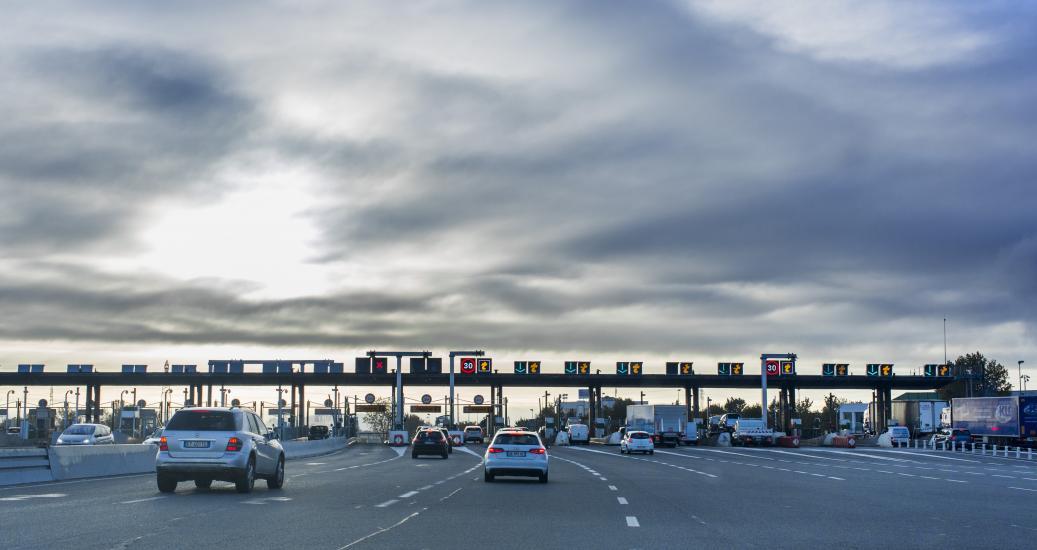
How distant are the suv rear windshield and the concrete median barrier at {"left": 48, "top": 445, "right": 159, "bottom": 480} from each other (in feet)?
21.5

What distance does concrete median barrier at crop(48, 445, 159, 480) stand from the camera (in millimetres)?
28003

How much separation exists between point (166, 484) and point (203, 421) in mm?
1561

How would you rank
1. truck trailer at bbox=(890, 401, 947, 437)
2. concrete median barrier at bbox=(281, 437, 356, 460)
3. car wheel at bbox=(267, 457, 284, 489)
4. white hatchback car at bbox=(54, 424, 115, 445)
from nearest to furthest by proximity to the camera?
car wheel at bbox=(267, 457, 284, 489) < white hatchback car at bbox=(54, 424, 115, 445) < concrete median barrier at bbox=(281, 437, 356, 460) < truck trailer at bbox=(890, 401, 947, 437)

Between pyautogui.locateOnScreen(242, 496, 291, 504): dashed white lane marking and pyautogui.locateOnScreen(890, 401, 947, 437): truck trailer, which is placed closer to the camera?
pyautogui.locateOnScreen(242, 496, 291, 504): dashed white lane marking

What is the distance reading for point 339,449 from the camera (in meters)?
82.7

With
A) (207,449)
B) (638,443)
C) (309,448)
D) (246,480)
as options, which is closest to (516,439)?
(246,480)

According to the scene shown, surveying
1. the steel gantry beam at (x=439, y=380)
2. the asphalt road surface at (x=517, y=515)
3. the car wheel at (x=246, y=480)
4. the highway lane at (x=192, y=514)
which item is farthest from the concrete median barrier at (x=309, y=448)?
the car wheel at (x=246, y=480)

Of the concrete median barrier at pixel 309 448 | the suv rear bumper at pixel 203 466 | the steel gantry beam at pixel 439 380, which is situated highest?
the steel gantry beam at pixel 439 380

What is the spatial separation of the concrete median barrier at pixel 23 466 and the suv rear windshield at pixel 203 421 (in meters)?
5.03

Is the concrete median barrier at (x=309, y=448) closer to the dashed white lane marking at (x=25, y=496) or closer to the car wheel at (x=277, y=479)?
the car wheel at (x=277, y=479)

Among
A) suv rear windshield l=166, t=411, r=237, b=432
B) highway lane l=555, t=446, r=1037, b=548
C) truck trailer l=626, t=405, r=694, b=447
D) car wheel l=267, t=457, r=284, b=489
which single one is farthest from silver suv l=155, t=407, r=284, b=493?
truck trailer l=626, t=405, r=694, b=447

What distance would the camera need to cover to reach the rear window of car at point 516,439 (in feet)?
97.2

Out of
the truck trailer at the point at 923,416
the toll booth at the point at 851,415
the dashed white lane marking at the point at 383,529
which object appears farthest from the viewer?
the toll booth at the point at 851,415

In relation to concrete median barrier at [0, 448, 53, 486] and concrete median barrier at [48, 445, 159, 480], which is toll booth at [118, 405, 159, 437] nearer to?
concrete median barrier at [48, 445, 159, 480]
